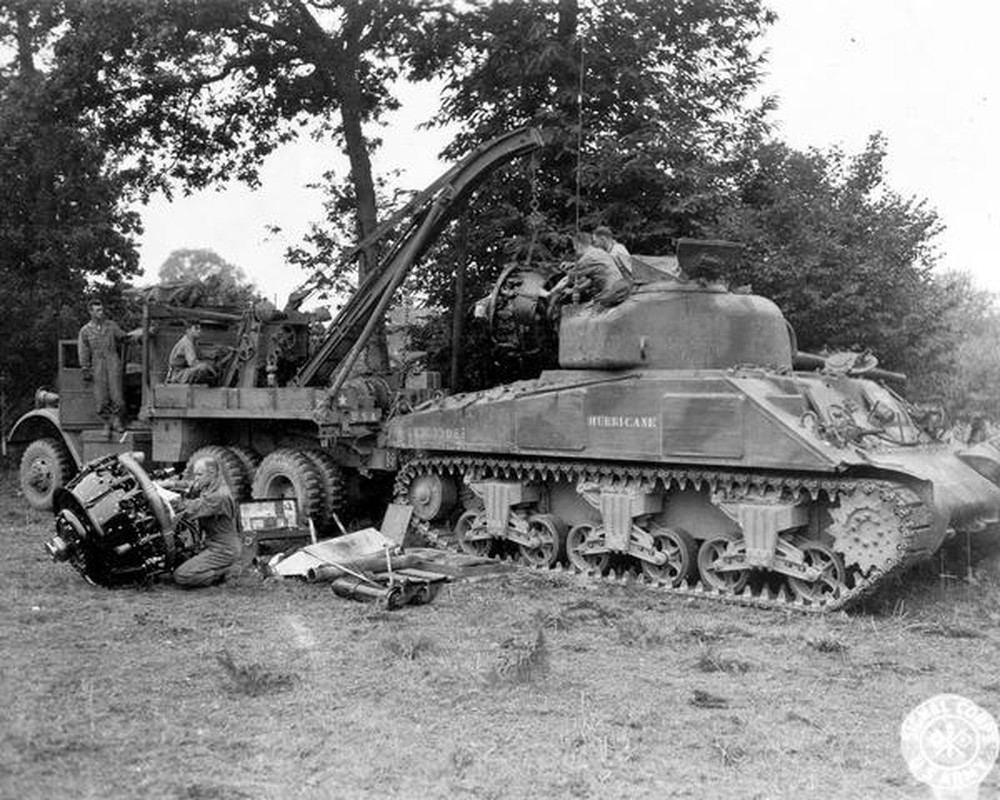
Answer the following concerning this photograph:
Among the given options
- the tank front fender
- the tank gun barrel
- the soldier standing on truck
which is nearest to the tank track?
the tank gun barrel

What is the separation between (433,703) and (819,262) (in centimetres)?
1082

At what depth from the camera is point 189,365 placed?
53.6ft

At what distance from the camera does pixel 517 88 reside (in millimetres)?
18844

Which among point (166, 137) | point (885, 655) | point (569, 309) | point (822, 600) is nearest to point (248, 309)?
point (569, 309)

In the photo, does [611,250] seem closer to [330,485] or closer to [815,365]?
[815,365]

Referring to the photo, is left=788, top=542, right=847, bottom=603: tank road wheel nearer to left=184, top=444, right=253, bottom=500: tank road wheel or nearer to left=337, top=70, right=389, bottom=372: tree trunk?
left=184, top=444, right=253, bottom=500: tank road wheel

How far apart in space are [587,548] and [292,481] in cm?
445

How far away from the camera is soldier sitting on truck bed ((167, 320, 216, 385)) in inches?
639

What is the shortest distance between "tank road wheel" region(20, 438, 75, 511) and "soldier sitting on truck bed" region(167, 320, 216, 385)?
9.00 ft

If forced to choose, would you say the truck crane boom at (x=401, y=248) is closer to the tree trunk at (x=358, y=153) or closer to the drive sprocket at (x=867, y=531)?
the tree trunk at (x=358, y=153)

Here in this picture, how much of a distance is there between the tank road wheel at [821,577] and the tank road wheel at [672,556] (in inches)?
41.2

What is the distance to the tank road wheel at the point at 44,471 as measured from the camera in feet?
58.4

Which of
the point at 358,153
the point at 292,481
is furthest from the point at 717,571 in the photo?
the point at 358,153

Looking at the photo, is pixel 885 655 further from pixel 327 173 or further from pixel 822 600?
pixel 327 173
